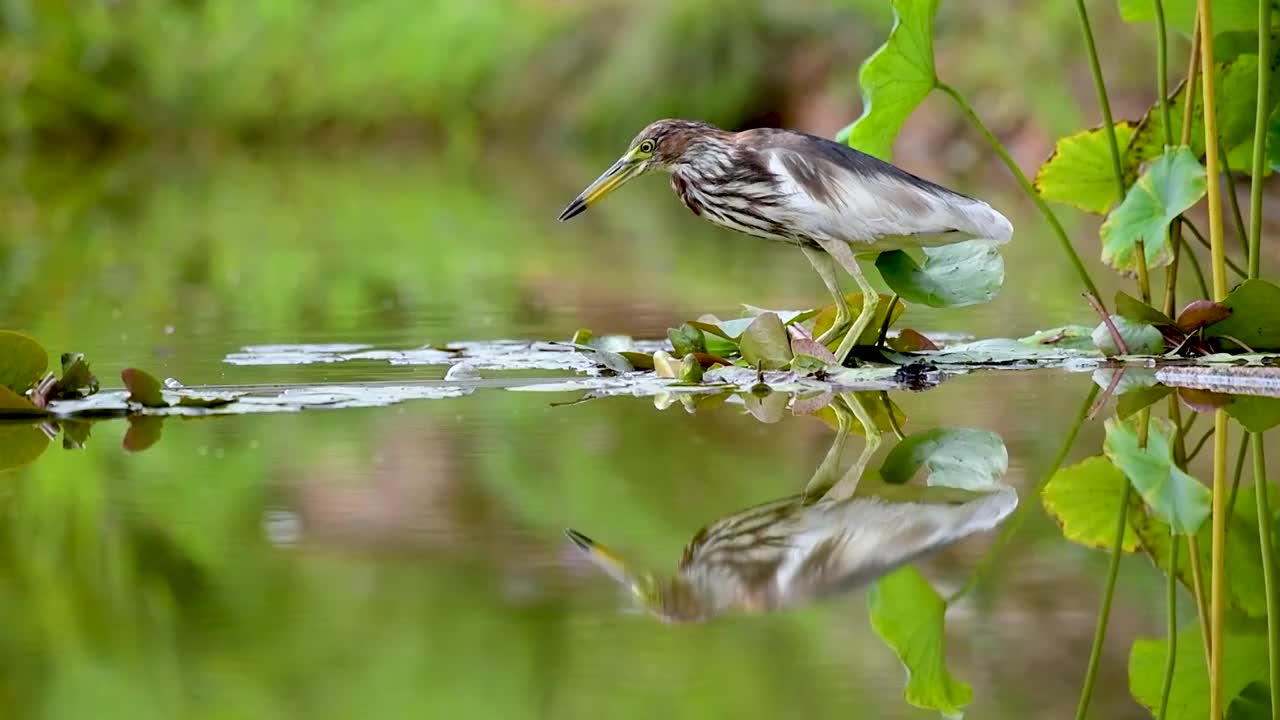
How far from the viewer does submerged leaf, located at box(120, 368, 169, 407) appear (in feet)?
15.8

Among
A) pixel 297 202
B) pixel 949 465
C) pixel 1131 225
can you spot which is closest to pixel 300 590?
pixel 949 465

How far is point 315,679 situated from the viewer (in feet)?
8.33

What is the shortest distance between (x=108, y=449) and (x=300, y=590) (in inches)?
57.3

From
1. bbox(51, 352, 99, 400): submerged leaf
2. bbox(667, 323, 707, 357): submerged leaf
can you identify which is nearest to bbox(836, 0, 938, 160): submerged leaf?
bbox(667, 323, 707, 357): submerged leaf

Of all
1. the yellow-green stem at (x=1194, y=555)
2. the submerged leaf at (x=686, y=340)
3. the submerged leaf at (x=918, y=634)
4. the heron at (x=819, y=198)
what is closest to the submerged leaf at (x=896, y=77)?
the heron at (x=819, y=198)

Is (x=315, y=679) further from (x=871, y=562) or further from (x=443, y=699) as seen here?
(x=871, y=562)

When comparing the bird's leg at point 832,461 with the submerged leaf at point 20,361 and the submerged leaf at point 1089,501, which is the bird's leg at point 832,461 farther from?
the submerged leaf at point 20,361

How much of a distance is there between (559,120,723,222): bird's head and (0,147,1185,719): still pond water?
0.69 m

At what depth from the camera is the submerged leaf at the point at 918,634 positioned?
7.87 ft

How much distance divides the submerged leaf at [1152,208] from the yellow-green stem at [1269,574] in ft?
4.14

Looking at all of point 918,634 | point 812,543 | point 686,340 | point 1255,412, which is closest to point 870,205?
→ point 686,340

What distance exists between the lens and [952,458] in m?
4.07

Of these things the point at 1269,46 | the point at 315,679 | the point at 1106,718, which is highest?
the point at 1269,46

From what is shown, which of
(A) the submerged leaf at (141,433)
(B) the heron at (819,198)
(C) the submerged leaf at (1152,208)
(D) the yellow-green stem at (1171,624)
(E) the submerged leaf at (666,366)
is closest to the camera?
(D) the yellow-green stem at (1171,624)
